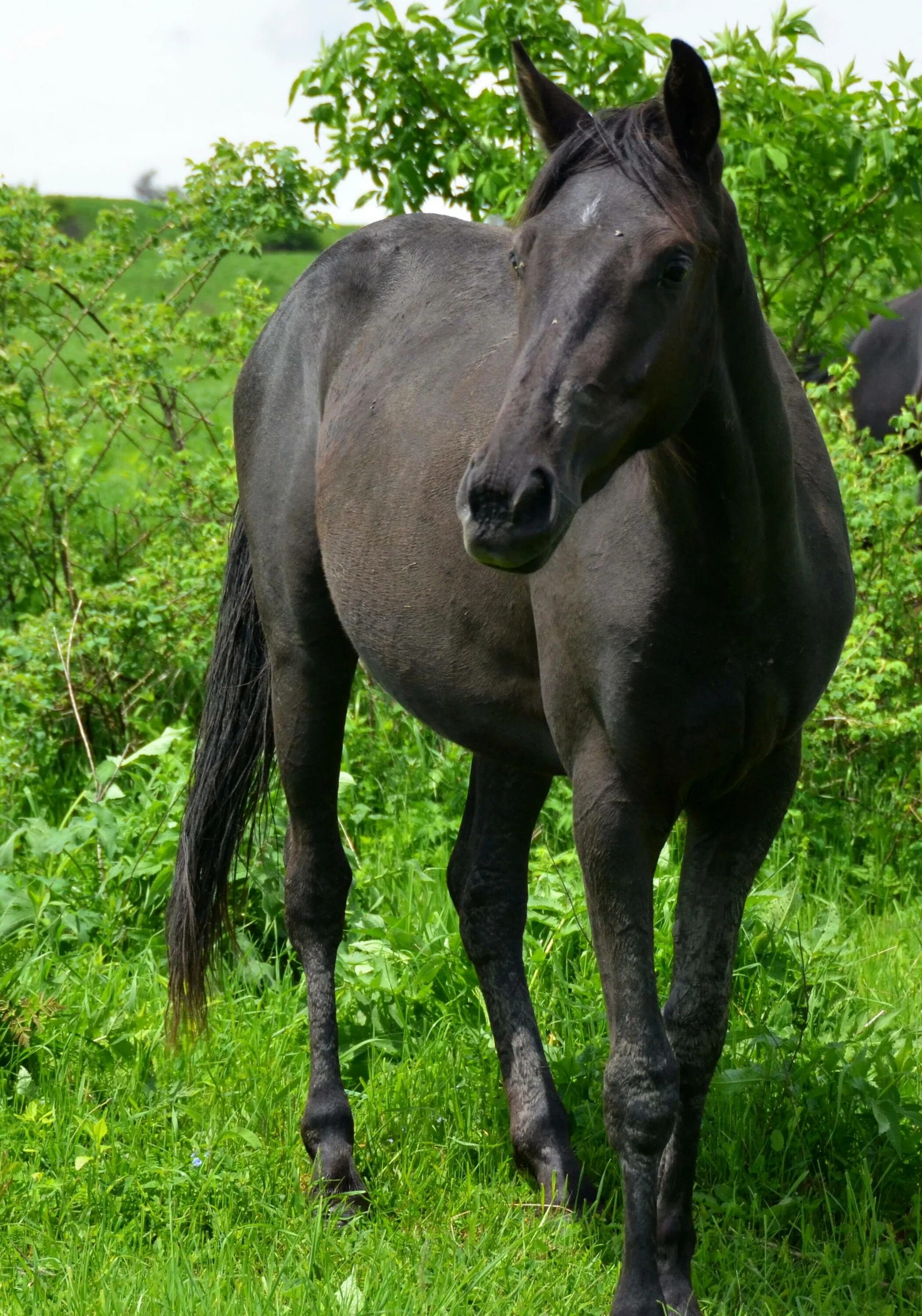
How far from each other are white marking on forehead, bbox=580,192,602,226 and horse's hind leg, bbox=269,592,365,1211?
180 centimetres

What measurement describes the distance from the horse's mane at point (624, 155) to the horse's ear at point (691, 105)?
2cm

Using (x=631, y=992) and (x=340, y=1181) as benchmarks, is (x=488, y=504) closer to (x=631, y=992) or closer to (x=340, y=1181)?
(x=631, y=992)

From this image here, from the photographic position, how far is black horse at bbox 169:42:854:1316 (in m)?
2.16

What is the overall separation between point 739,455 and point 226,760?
84.7 inches

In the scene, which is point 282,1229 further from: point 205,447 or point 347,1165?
point 205,447

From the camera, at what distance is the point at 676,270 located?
216 cm

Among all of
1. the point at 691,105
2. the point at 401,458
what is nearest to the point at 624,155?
the point at 691,105

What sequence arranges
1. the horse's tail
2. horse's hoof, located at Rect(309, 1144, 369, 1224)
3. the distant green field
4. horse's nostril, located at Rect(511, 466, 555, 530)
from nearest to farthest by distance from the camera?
horse's nostril, located at Rect(511, 466, 555, 530)
horse's hoof, located at Rect(309, 1144, 369, 1224)
the horse's tail
the distant green field

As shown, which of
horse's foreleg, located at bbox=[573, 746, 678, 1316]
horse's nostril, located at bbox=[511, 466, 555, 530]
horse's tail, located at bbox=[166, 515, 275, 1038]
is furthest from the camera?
horse's tail, located at bbox=[166, 515, 275, 1038]

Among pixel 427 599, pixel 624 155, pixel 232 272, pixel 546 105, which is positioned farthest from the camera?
pixel 232 272

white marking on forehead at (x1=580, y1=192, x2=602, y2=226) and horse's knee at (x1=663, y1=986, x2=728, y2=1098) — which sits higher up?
white marking on forehead at (x1=580, y1=192, x2=602, y2=226)

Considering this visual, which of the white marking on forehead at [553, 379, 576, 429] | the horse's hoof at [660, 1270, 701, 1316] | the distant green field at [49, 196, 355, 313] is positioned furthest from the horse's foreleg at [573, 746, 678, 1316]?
the distant green field at [49, 196, 355, 313]

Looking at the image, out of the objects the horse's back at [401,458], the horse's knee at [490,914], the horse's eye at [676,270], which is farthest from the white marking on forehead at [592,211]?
the horse's knee at [490,914]

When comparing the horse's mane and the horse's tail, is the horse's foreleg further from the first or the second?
the horse's tail
